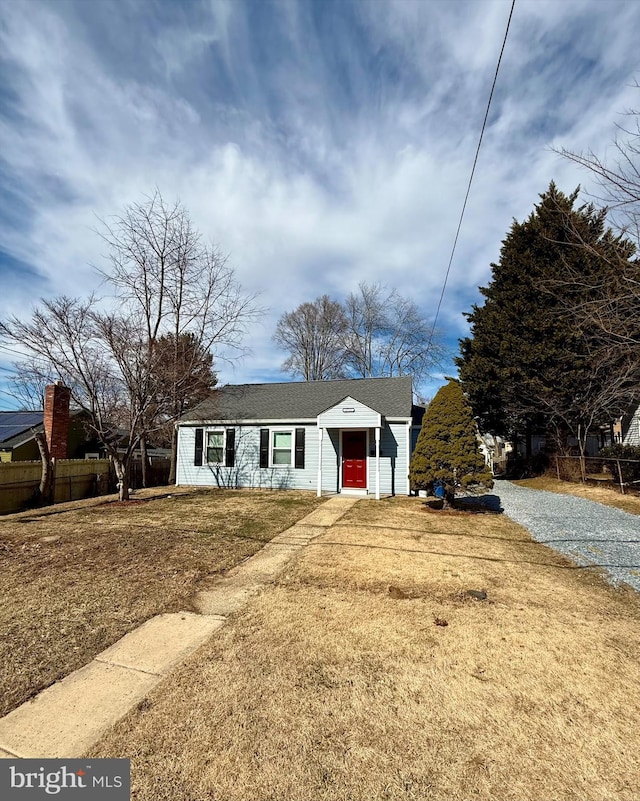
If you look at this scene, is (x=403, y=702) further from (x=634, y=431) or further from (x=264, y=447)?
(x=634, y=431)

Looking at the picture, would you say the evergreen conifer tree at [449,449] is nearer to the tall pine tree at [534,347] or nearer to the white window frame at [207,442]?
the white window frame at [207,442]

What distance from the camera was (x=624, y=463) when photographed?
13758 mm

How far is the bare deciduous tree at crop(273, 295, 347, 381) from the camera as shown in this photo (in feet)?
100

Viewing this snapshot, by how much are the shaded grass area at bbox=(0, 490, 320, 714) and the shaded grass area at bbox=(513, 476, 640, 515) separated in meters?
8.26

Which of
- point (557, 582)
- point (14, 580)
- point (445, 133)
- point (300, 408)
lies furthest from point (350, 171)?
point (14, 580)

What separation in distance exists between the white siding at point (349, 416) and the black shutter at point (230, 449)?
3.92m

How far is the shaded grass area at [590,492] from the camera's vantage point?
10245 mm

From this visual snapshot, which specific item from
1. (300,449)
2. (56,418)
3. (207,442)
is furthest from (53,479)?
(300,449)

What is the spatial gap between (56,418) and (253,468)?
20.8 ft

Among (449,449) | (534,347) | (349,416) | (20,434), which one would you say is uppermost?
(534,347)

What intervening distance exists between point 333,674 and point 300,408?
11510 millimetres

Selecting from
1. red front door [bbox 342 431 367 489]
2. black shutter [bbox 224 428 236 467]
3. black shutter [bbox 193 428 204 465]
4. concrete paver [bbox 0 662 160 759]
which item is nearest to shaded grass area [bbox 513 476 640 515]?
red front door [bbox 342 431 367 489]

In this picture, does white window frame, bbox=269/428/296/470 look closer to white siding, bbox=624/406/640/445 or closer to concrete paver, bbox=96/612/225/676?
concrete paver, bbox=96/612/225/676

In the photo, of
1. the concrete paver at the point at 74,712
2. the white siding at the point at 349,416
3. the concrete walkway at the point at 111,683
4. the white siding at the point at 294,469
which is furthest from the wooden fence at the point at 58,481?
the concrete paver at the point at 74,712
